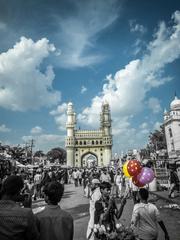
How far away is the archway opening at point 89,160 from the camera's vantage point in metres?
98.3

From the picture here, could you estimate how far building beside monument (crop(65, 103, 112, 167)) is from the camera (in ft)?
303

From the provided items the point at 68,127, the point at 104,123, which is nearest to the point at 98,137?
the point at 104,123

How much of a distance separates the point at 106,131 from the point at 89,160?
23826 millimetres

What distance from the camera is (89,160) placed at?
113 meters

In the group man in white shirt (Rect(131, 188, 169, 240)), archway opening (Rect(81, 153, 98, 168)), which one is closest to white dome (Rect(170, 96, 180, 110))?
archway opening (Rect(81, 153, 98, 168))

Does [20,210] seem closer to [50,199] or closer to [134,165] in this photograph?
[50,199]

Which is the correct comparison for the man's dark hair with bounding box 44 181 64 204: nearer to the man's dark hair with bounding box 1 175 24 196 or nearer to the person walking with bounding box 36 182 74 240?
the person walking with bounding box 36 182 74 240

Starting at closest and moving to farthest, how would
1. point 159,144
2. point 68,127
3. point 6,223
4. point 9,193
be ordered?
point 6,223 → point 9,193 → point 159,144 → point 68,127

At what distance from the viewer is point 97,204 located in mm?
5598

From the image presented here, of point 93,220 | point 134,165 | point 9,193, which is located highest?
point 134,165

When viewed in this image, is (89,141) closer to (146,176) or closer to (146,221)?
(146,176)

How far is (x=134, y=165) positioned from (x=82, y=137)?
87264mm

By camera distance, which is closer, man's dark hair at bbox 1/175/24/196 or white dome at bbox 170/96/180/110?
man's dark hair at bbox 1/175/24/196

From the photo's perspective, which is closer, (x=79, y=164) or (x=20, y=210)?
(x=20, y=210)
